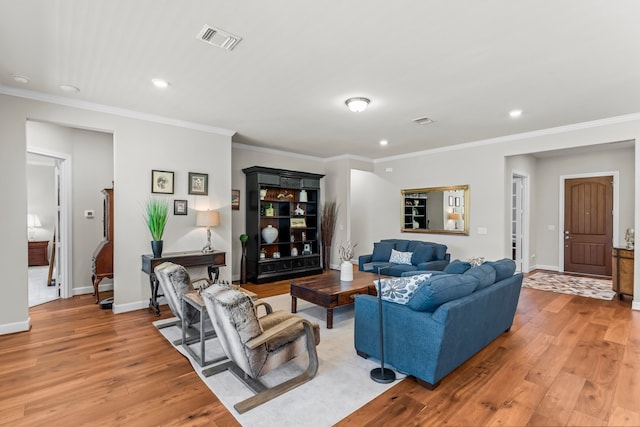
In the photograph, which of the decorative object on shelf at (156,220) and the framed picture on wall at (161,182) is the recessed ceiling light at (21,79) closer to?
the framed picture on wall at (161,182)

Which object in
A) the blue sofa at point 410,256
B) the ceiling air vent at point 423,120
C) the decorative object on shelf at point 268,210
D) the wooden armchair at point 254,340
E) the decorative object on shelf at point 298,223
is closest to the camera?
the wooden armchair at point 254,340

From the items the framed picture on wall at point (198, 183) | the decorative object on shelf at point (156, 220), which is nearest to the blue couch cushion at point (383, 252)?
the framed picture on wall at point (198, 183)

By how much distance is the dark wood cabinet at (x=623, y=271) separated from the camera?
15.9ft

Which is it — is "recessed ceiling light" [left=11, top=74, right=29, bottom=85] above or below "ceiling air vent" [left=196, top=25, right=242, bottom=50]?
below

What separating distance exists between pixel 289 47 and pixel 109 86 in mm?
2224

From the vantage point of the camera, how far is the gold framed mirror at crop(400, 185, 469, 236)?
6.42m

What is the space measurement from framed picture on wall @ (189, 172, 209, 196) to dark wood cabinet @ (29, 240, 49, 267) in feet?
17.8

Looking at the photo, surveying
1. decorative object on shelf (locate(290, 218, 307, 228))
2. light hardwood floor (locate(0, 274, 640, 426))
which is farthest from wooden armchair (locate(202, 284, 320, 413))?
decorative object on shelf (locate(290, 218, 307, 228))

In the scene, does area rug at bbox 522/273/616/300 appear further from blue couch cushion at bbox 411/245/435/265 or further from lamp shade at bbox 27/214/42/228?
lamp shade at bbox 27/214/42/228

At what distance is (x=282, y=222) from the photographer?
712cm

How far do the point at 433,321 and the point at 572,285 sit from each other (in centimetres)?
531

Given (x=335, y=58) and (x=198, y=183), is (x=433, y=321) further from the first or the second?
(x=198, y=183)

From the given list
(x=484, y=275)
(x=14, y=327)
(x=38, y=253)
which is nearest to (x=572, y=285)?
(x=484, y=275)

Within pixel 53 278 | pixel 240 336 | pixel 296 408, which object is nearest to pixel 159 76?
pixel 240 336
